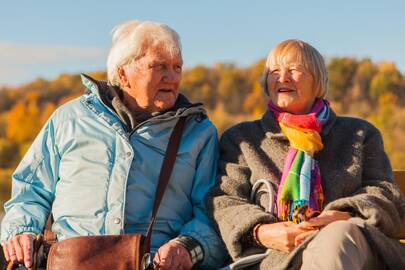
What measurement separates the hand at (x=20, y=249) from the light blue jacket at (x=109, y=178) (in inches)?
2.4

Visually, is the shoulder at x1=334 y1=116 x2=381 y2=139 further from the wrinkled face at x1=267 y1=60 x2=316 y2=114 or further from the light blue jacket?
the light blue jacket

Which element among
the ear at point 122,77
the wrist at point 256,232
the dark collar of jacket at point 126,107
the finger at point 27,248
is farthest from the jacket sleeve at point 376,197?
the finger at point 27,248

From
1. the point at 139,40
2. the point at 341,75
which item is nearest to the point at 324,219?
the point at 139,40

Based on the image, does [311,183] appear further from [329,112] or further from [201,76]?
[201,76]

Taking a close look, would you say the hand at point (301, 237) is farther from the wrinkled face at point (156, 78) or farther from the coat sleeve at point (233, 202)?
the wrinkled face at point (156, 78)

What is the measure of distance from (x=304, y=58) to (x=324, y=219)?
88cm

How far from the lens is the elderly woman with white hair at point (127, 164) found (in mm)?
3623

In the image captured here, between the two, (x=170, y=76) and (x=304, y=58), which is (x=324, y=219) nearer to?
(x=304, y=58)

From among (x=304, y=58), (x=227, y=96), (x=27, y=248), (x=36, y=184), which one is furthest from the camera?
(x=227, y=96)

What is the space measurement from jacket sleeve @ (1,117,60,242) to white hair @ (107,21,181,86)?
0.53 metres

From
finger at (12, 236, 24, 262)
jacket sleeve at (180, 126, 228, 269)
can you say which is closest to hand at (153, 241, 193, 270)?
jacket sleeve at (180, 126, 228, 269)

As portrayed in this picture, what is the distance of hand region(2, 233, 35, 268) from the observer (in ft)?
11.4

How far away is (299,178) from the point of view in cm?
354

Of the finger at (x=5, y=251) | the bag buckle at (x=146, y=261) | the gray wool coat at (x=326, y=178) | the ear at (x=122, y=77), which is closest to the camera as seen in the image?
the bag buckle at (x=146, y=261)
